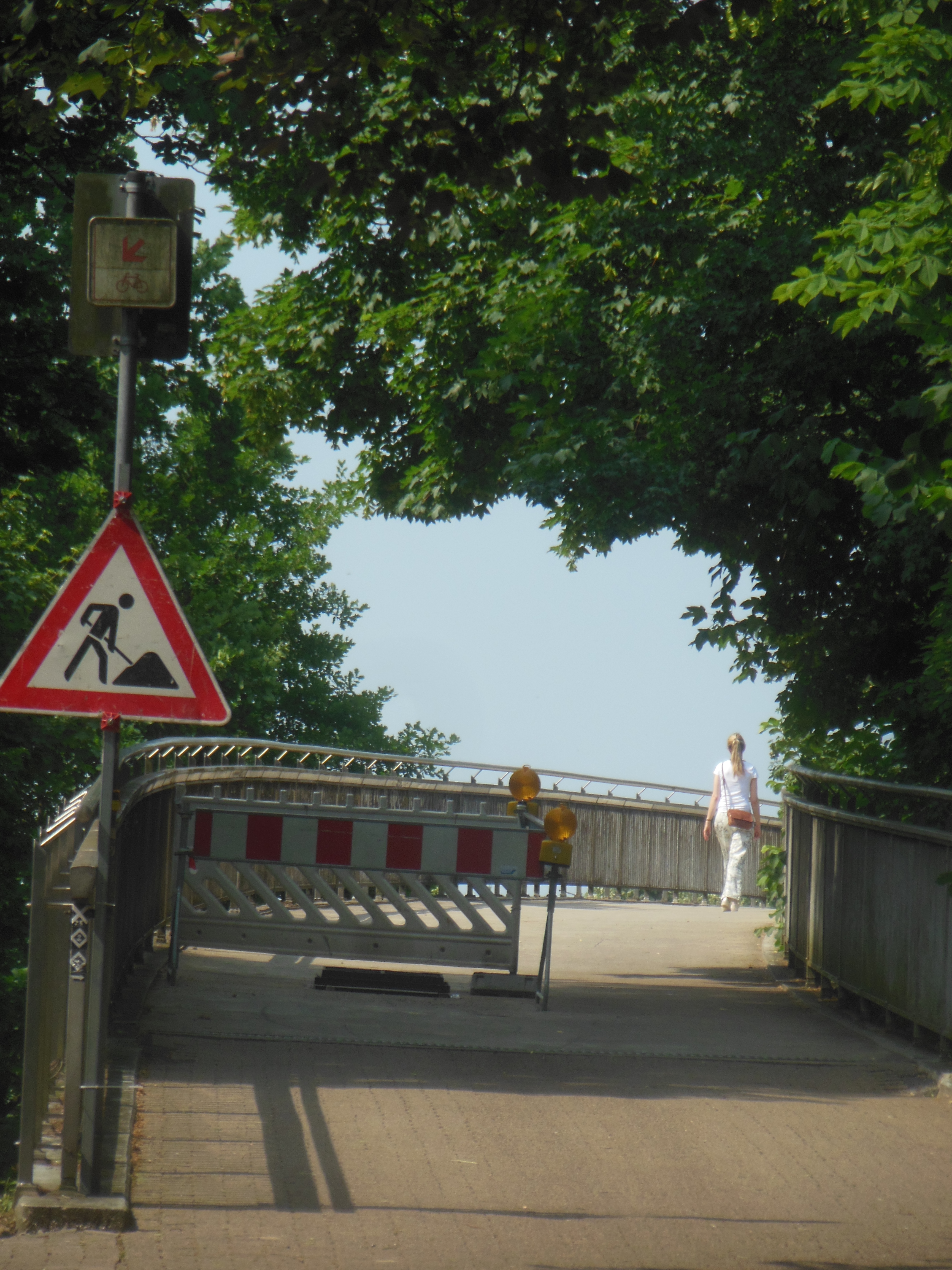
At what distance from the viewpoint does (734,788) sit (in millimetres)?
18391

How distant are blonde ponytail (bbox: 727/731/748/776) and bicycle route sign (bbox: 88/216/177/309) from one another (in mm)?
13622

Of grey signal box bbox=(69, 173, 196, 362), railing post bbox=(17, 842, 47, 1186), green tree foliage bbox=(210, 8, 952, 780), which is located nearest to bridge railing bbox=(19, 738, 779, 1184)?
railing post bbox=(17, 842, 47, 1186)

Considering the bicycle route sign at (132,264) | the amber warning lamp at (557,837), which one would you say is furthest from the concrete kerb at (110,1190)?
the amber warning lamp at (557,837)

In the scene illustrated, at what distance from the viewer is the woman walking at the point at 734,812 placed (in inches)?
720

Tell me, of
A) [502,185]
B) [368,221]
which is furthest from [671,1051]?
[368,221]

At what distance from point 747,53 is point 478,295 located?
389 centimetres

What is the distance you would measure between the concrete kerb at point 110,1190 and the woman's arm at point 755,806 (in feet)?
38.8

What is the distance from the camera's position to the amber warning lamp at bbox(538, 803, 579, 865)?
9750 mm

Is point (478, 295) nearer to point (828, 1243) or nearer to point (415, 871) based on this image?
point (415, 871)

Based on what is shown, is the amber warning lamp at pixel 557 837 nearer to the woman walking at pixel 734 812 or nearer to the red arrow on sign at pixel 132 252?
the red arrow on sign at pixel 132 252

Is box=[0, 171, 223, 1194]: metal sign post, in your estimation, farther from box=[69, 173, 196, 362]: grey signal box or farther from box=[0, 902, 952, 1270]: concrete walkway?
box=[0, 902, 952, 1270]: concrete walkway

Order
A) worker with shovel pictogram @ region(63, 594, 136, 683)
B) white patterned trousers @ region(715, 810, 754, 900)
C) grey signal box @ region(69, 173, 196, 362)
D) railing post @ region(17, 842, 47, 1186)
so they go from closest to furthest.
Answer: railing post @ region(17, 842, 47, 1186), worker with shovel pictogram @ region(63, 594, 136, 683), grey signal box @ region(69, 173, 196, 362), white patterned trousers @ region(715, 810, 754, 900)

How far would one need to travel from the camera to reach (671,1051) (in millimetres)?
8469

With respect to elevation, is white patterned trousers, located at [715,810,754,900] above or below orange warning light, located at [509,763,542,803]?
below
